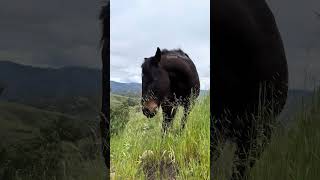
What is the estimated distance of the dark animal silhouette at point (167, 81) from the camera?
124 inches

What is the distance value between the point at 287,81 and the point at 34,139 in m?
1.04

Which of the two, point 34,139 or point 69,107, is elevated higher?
point 69,107

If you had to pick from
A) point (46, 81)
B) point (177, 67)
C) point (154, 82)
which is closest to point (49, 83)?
point (46, 81)

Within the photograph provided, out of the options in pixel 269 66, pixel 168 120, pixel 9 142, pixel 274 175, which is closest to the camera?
Result: pixel 274 175

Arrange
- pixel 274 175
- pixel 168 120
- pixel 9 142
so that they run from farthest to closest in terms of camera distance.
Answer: pixel 168 120, pixel 9 142, pixel 274 175

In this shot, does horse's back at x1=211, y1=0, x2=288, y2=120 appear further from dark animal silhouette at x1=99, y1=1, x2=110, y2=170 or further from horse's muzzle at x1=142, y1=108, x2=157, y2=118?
horse's muzzle at x1=142, y1=108, x2=157, y2=118

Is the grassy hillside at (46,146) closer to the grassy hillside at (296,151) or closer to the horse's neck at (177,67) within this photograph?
the grassy hillside at (296,151)

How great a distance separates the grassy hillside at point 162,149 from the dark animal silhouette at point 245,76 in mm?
638

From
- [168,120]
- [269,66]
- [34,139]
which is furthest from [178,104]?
[34,139]

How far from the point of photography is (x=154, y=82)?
3.46 meters

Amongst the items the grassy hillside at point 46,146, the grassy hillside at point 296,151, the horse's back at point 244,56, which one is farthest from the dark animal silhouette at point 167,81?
the grassy hillside at point 296,151

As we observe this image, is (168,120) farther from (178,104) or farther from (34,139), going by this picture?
(34,139)

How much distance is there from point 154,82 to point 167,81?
0.18 metres

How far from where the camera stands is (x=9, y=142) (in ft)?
5.89
